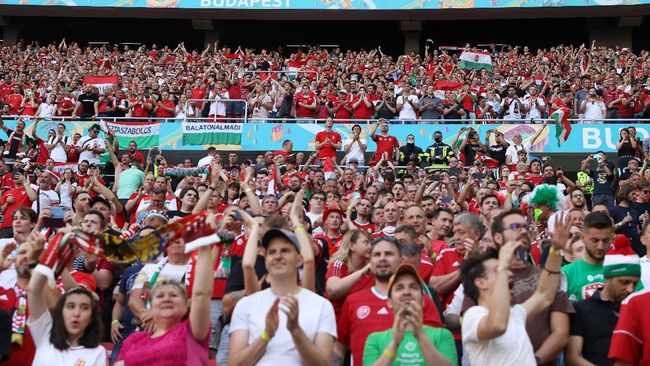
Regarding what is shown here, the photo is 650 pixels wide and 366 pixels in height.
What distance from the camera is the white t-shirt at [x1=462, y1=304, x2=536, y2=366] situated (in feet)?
15.4

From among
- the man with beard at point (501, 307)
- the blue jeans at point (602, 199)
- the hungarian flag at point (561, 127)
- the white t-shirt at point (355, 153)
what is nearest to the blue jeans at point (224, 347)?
the man with beard at point (501, 307)

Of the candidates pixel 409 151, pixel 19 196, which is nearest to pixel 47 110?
pixel 19 196

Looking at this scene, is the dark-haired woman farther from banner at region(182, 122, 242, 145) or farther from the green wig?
banner at region(182, 122, 242, 145)

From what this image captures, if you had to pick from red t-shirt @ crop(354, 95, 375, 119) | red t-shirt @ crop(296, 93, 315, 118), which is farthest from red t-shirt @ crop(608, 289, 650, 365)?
red t-shirt @ crop(296, 93, 315, 118)

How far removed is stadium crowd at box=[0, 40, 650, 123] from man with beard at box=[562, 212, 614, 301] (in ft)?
42.3

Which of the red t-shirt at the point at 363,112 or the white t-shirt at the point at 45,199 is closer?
the white t-shirt at the point at 45,199

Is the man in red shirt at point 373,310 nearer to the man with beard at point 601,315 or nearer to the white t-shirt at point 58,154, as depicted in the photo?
the man with beard at point 601,315

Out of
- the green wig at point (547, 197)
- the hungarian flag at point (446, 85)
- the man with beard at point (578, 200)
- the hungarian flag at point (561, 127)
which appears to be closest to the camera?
the green wig at point (547, 197)

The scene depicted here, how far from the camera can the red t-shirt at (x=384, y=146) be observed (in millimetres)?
16484

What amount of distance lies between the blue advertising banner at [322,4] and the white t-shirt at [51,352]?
26520 mm

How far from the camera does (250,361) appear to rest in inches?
194

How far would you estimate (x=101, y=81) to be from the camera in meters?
23.0

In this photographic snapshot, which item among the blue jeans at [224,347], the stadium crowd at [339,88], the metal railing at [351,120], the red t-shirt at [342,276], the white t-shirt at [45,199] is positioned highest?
the stadium crowd at [339,88]

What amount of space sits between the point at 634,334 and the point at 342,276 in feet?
7.14
